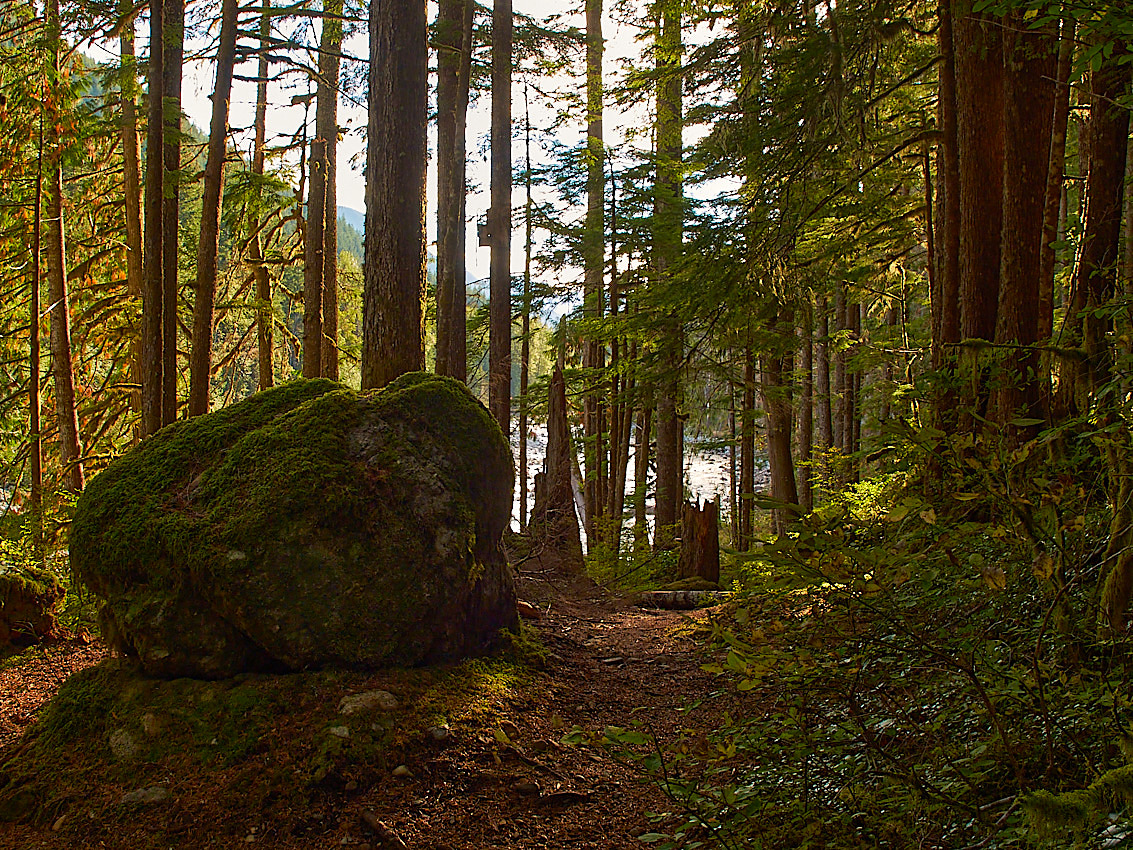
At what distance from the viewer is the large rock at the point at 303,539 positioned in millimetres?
4160

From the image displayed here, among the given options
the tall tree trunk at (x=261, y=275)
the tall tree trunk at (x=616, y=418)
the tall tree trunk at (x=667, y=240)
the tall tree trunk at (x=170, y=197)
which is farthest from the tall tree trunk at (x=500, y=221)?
the tall tree trunk at (x=170, y=197)

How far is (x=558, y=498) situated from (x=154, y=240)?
6775 mm

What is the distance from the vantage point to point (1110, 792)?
1.70 m

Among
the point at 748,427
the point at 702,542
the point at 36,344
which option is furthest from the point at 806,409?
the point at 36,344

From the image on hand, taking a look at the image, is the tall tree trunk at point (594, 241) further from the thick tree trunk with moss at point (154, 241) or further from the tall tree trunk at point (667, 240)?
the thick tree trunk with moss at point (154, 241)

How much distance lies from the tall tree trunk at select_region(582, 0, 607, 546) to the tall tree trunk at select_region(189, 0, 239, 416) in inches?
240

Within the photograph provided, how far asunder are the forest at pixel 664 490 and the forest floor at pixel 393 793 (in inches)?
0.8

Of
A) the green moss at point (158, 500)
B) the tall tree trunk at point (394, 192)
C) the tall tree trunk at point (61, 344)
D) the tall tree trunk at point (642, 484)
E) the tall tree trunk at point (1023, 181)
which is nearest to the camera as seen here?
A: the green moss at point (158, 500)

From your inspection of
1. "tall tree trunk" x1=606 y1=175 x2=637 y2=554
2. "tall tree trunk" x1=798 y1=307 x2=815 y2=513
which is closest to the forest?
"tall tree trunk" x1=606 y1=175 x2=637 y2=554

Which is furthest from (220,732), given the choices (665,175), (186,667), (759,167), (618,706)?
(665,175)

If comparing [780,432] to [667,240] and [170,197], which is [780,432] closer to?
[667,240]

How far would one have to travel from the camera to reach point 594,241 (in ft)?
49.3

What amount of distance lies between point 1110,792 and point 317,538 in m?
3.83

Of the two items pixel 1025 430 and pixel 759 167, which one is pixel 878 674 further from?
pixel 759 167
